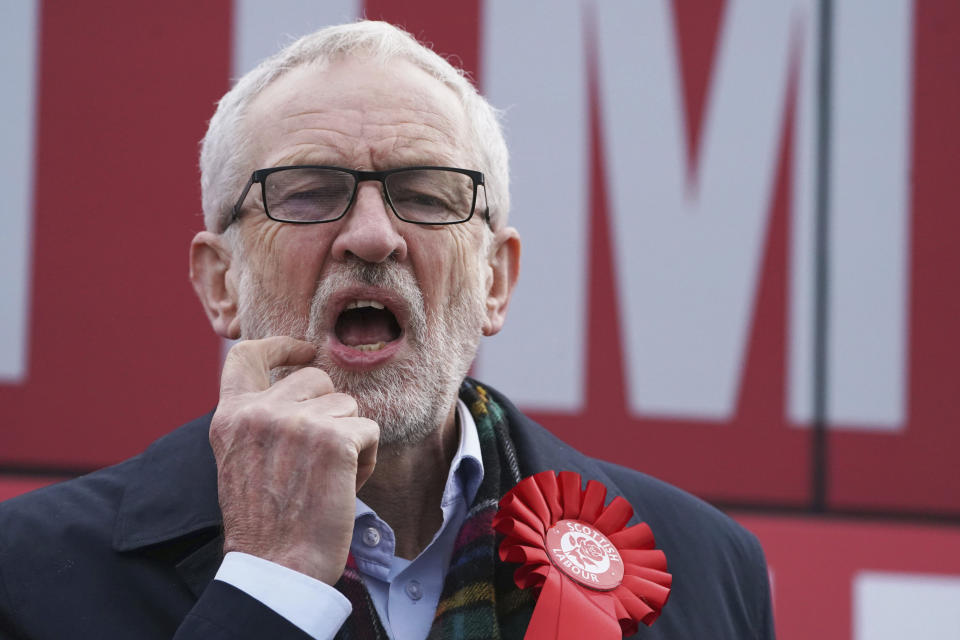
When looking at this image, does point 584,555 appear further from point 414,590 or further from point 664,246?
point 664,246

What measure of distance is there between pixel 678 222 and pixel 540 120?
56 centimetres

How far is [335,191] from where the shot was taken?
171 cm

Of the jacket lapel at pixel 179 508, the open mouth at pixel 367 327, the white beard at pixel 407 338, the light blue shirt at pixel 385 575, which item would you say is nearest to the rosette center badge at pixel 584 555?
the light blue shirt at pixel 385 575

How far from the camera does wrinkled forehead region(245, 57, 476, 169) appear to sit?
5.71 feet

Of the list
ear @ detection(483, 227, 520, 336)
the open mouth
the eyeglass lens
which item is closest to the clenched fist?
the open mouth

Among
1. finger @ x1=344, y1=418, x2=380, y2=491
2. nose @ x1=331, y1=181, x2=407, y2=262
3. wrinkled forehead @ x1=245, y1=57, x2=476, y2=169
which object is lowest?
finger @ x1=344, y1=418, x2=380, y2=491

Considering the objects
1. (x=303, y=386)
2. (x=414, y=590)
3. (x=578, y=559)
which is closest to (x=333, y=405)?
(x=303, y=386)

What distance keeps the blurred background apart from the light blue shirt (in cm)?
128

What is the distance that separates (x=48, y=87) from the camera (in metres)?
3.15

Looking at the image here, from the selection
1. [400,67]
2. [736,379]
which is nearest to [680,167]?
[736,379]

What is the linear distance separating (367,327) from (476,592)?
498 millimetres

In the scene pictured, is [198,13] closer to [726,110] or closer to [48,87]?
[48,87]

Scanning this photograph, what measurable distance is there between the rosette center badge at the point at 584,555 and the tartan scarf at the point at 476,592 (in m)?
0.10

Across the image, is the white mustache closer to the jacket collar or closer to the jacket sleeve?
the jacket collar
